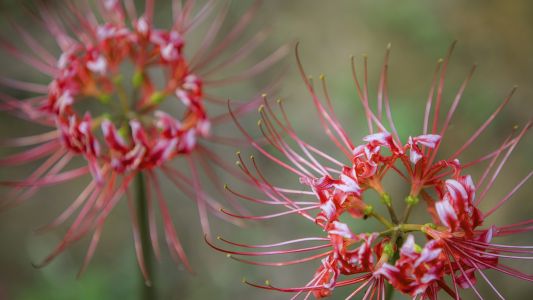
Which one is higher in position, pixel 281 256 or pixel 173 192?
→ pixel 173 192

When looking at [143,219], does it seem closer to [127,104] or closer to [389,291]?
[127,104]

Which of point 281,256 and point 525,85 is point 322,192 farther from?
point 525,85

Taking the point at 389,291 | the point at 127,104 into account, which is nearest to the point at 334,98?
the point at 127,104

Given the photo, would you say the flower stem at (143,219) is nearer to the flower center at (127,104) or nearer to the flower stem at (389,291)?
the flower center at (127,104)

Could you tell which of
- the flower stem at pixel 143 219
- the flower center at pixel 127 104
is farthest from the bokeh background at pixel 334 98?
the flower center at pixel 127 104

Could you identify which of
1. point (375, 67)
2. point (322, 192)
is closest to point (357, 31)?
point (375, 67)

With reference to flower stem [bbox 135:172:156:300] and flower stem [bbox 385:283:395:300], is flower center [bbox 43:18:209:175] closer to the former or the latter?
flower stem [bbox 135:172:156:300]

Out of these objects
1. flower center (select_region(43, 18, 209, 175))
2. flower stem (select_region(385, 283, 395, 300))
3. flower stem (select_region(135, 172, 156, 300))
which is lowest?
flower stem (select_region(385, 283, 395, 300))

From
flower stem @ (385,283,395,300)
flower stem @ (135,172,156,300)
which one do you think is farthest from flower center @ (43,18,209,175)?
flower stem @ (385,283,395,300)

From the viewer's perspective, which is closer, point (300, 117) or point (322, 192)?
point (322, 192)
